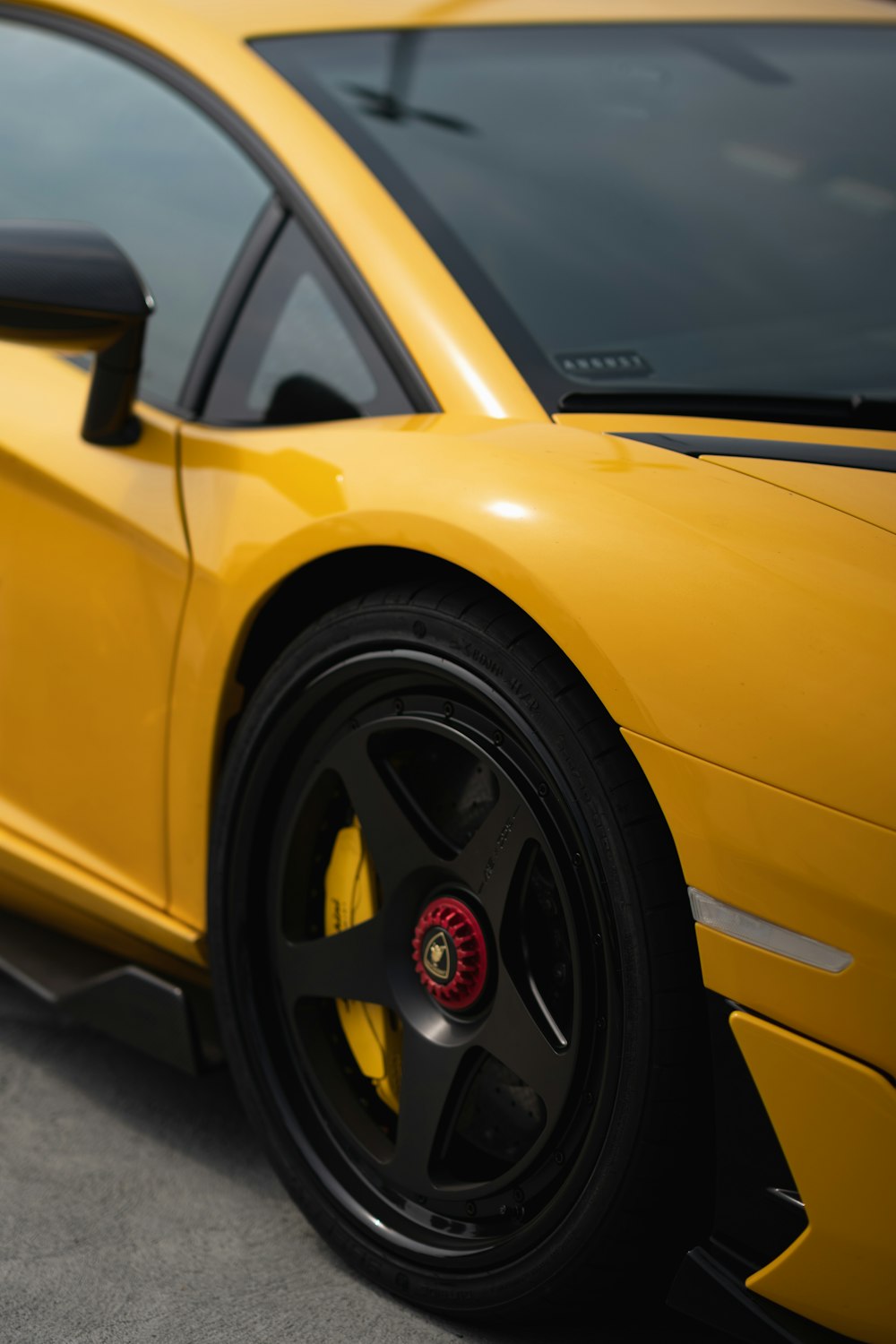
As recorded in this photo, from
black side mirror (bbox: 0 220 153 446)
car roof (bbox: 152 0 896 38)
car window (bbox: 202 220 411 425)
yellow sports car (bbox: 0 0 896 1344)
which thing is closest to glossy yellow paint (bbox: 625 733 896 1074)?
yellow sports car (bbox: 0 0 896 1344)

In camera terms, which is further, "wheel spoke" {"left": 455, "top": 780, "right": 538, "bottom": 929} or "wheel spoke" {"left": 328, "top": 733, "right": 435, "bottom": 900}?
"wheel spoke" {"left": 328, "top": 733, "right": 435, "bottom": 900}

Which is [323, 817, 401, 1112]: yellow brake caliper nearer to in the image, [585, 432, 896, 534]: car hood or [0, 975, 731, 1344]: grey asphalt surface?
[0, 975, 731, 1344]: grey asphalt surface

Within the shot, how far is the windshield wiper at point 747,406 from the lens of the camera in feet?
5.66

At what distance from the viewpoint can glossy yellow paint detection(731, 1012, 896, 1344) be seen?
1231 mm

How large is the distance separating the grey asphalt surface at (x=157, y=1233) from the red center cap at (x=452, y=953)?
1.12 ft

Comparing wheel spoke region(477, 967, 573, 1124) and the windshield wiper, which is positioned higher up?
the windshield wiper

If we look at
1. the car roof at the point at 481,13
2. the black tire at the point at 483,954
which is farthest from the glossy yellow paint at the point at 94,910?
the car roof at the point at 481,13

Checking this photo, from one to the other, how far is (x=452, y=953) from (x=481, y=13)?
156 centimetres

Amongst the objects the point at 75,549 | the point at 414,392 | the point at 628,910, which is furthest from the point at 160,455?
the point at 628,910

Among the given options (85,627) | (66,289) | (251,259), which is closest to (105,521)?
(85,627)

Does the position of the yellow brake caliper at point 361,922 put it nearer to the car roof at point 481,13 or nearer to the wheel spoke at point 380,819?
the wheel spoke at point 380,819

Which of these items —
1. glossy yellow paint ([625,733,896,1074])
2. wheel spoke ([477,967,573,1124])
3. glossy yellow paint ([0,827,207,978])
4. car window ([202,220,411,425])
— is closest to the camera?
glossy yellow paint ([625,733,896,1074])

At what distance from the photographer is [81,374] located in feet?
7.00

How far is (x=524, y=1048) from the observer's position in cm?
152
